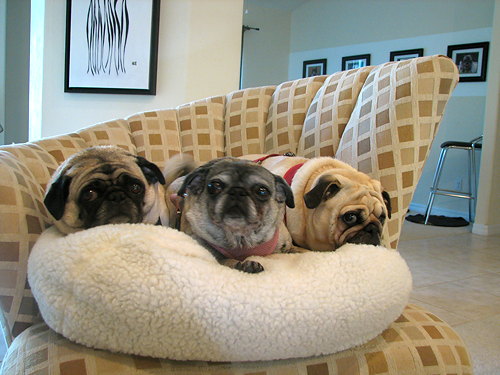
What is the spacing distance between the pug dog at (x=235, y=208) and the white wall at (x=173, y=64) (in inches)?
83.9

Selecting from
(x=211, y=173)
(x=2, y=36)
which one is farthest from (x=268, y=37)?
(x=211, y=173)

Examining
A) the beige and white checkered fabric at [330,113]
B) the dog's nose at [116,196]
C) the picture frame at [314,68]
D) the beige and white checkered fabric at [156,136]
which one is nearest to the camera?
the dog's nose at [116,196]

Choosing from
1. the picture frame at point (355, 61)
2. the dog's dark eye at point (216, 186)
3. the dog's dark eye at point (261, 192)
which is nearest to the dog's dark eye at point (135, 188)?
the dog's dark eye at point (216, 186)

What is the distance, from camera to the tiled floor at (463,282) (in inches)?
83.2

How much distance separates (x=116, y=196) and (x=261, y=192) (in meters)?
0.45

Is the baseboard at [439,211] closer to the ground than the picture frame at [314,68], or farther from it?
closer to the ground

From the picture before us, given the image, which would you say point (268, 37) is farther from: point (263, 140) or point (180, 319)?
point (180, 319)

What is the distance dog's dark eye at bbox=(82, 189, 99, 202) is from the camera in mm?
1240

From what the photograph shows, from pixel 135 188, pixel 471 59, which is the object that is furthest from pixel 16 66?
pixel 471 59

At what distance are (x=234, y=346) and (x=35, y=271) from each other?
55 centimetres

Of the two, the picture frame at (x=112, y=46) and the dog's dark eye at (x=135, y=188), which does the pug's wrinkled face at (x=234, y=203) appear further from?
the picture frame at (x=112, y=46)

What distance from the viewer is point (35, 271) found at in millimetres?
1056

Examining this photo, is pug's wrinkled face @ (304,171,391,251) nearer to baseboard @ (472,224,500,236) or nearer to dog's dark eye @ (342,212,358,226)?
dog's dark eye @ (342,212,358,226)

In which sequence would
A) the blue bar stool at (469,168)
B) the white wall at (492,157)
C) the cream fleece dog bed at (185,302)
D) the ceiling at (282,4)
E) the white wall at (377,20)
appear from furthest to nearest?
the ceiling at (282,4), the white wall at (377,20), the blue bar stool at (469,168), the white wall at (492,157), the cream fleece dog bed at (185,302)
